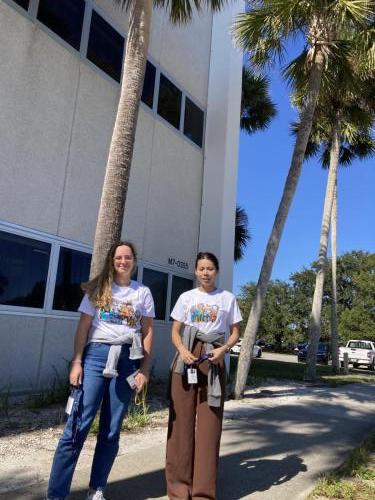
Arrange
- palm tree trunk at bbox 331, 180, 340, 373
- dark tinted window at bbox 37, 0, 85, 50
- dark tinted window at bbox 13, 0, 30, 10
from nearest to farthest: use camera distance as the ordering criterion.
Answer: dark tinted window at bbox 13, 0, 30, 10, dark tinted window at bbox 37, 0, 85, 50, palm tree trunk at bbox 331, 180, 340, 373

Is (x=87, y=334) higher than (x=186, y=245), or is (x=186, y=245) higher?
(x=186, y=245)

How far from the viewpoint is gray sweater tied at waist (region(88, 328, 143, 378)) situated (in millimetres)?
3283

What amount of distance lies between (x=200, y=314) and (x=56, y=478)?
145cm

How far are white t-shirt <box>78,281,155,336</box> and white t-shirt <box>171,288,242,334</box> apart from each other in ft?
0.98

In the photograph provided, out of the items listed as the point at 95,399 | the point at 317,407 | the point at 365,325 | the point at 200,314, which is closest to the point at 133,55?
the point at 200,314

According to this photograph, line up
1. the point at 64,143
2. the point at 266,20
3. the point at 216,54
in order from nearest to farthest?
1. the point at 64,143
2. the point at 266,20
3. the point at 216,54

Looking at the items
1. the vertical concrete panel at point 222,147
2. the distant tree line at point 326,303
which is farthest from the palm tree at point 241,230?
the distant tree line at point 326,303

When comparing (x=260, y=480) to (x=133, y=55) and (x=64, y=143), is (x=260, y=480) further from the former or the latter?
(x=64, y=143)

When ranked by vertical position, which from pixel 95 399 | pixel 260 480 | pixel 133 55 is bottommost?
pixel 260 480

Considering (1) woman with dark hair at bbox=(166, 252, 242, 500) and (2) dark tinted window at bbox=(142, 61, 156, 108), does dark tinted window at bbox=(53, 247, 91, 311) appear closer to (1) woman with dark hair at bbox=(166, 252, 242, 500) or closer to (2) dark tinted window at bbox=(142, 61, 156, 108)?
(2) dark tinted window at bbox=(142, 61, 156, 108)

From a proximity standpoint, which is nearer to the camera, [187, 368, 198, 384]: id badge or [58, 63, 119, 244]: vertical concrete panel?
[187, 368, 198, 384]: id badge

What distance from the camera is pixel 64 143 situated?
8.52 metres

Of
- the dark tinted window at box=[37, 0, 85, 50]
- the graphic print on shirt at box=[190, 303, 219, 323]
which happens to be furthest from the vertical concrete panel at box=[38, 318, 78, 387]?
the dark tinted window at box=[37, 0, 85, 50]

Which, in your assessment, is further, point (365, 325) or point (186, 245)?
point (365, 325)
